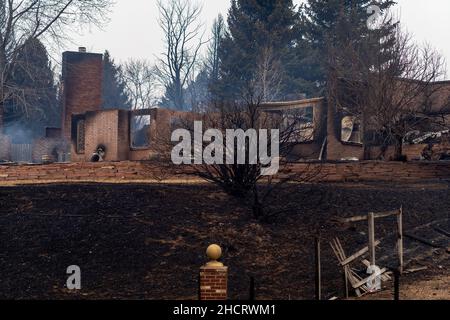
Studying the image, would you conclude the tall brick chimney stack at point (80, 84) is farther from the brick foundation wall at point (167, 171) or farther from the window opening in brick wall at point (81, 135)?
the brick foundation wall at point (167, 171)

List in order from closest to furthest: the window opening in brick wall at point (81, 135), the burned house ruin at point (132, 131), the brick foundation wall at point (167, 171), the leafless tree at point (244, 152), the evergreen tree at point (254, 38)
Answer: the leafless tree at point (244, 152)
the brick foundation wall at point (167, 171)
the burned house ruin at point (132, 131)
the window opening in brick wall at point (81, 135)
the evergreen tree at point (254, 38)

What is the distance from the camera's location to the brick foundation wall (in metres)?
20.7

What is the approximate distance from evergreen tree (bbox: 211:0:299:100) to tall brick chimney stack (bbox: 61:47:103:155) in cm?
923

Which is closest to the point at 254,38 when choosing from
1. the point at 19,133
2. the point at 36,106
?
the point at 36,106

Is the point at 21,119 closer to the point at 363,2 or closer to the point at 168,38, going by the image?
the point at 168,38

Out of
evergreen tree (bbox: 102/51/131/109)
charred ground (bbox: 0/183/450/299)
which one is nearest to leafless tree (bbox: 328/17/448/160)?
charred ground (bbox: 0/183/450/299)

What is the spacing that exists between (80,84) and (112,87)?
2431 centimetres

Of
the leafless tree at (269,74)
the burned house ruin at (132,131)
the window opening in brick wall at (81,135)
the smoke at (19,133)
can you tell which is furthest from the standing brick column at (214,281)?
the smoke at (19,133)

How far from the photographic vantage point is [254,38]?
4550 centimetres

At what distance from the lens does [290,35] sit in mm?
45469

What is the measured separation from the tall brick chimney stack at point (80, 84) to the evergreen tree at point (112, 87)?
75.0ft

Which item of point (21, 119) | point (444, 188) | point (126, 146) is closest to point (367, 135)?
point (444, 188)

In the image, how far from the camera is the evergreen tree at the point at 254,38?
44.8 m

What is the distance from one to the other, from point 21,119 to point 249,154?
3552cm
